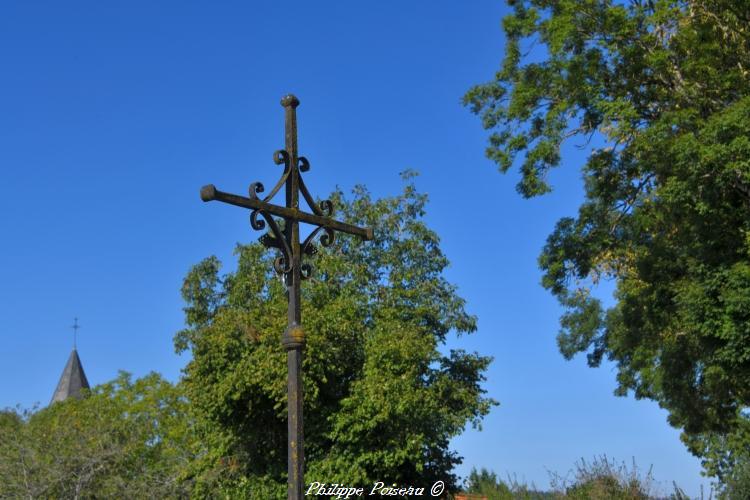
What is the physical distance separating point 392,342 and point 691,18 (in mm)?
8273

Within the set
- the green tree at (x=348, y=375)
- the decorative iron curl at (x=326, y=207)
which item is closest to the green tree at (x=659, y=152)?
the green tree at (x=348, y=375)

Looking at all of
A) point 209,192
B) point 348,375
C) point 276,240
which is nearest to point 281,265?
point 276,240

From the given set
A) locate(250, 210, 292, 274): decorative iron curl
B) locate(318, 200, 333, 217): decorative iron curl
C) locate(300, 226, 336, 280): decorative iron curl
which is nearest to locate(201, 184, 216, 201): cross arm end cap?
locate(250, 210, 292, 274): decorative iron curl

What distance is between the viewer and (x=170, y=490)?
1342 cm

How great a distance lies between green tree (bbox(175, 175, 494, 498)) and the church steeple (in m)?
43.9

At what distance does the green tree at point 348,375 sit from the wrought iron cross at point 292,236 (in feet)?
35.6

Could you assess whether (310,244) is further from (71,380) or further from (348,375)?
(71,380)

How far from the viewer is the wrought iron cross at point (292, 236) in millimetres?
5000

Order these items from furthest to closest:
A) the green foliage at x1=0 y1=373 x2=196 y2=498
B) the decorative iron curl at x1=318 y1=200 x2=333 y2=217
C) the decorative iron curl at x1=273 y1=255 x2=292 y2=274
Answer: the green foliage at x1=0 y1=373 x2=196 y2=498 → the decorative iron curl at x1=318 y1=200 x2=333 y2=217 → the decorative iron curl at x1=273 y1=255 x2=292 y2=274

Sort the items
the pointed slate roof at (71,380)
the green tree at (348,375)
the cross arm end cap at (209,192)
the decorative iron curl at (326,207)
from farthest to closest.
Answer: the pointed slate roof at (71,380), the green tree at (348,375), the decorative iron curl at (326,207), the cross arm end cap at (209,192)

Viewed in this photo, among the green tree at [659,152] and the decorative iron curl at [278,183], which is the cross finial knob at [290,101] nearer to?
the decorative iron curl at [278,183]

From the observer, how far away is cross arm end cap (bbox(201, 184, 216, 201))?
16.0 ft

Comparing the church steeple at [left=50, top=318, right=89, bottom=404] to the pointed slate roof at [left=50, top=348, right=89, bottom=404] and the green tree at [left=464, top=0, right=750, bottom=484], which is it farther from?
the green tree at [left=464, top=0, right=750, bottom=484]

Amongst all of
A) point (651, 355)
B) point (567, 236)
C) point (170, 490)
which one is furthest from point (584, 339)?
point (170, 490)
